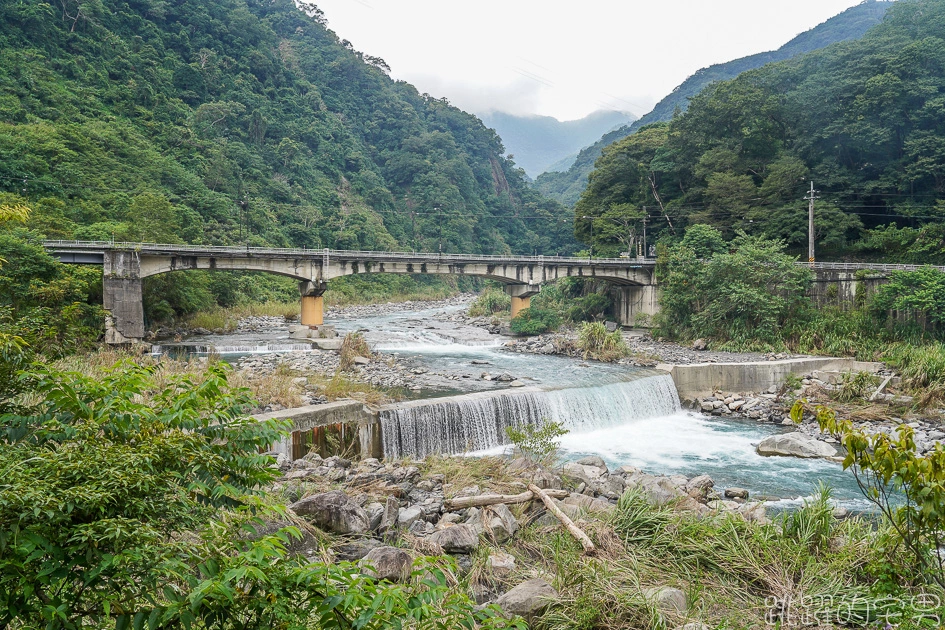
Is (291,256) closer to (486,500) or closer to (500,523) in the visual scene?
(486,500)

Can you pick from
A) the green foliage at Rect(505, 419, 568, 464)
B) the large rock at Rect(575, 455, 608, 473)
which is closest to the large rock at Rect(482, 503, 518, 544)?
the green foliage at Rect(505, 419, 568, 464)

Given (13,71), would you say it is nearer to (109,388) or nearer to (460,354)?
(460,354)

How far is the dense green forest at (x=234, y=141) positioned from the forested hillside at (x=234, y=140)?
0.17 m

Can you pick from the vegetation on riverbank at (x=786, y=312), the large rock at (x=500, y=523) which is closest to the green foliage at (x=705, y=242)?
the vegetation on riverbank at (x=786, y=312)

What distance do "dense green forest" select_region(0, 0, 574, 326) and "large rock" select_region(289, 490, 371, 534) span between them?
26499 millimetres

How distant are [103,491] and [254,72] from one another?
81637mm

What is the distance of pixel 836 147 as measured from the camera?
32344 mm

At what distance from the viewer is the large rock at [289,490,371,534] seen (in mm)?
5914

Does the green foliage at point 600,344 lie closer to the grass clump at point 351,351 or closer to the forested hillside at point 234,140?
the grass clump at point 351,351

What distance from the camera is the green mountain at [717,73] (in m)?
117

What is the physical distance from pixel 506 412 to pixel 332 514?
9310mm

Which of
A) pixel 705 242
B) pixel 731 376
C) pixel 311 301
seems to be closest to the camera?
pixel 731 376

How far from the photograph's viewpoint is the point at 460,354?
87.7 ft

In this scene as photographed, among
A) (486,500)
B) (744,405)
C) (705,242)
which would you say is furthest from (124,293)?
(705,242)
